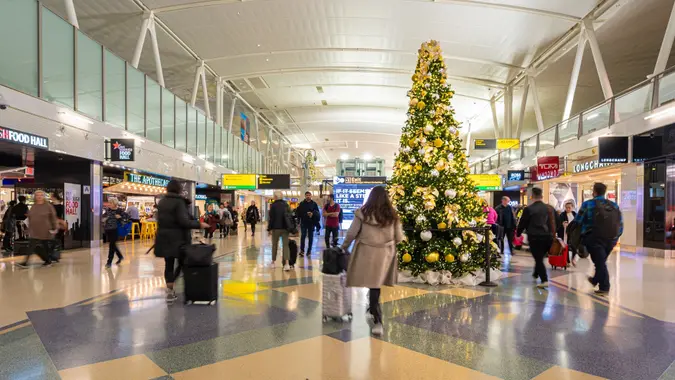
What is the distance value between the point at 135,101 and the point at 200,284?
Result: 488 inches

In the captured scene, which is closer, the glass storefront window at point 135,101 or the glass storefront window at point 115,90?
the glass storefront window at point 115,90

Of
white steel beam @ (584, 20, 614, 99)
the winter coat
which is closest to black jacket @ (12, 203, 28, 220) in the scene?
the winter coat

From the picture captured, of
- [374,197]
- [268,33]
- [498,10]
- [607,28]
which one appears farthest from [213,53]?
[374,197]

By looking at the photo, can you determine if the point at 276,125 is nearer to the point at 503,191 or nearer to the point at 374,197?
the point at 503,191

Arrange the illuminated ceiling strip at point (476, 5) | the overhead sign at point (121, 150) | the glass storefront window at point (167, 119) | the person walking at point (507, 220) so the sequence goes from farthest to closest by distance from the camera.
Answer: the glass storefront window at point (167, 119) → the illuminated ceiling strip at point (476, 5) → the overhead sign at point (121, 150) → the person walking at point (507, 220)

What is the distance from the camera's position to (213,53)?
65.9 ft

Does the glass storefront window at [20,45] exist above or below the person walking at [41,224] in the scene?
above

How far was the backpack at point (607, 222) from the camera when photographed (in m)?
6.25

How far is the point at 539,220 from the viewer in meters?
7.02

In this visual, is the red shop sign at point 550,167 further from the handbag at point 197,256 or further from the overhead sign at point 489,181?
the handbag at point 197,256

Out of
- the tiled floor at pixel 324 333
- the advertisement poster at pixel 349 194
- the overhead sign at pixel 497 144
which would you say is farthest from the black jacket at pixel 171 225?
the overhead sign at pixel 497 144

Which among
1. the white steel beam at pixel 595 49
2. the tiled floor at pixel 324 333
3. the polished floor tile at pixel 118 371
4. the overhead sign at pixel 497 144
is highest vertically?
the white steel beam at pixel 595 49

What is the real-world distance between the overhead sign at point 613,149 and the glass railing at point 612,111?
0.79m

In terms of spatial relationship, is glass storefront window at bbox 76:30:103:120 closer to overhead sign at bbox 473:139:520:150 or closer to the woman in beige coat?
the woman in beige coat
